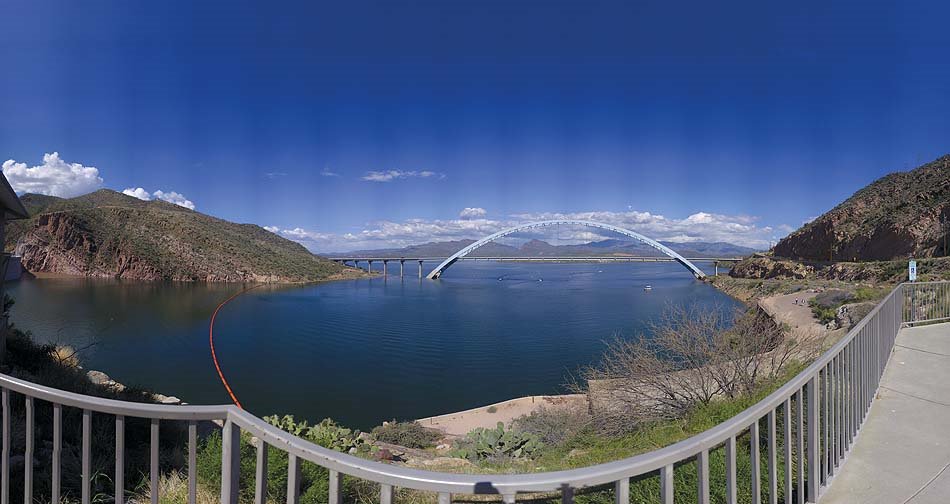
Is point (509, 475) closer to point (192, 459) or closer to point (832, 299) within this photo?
point (192, 459)

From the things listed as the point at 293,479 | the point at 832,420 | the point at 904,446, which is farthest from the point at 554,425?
the point at 293,479

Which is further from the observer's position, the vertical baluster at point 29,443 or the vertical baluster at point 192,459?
the vertical baluster at point 29,443

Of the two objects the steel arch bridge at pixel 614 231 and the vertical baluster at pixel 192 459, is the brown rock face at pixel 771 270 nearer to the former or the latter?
the steel arch bridge at pixel 614 231

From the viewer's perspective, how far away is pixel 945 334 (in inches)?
256

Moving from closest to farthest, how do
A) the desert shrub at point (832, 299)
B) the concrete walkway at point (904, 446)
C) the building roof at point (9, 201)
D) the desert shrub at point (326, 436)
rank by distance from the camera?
1. the concrete walkway at point (904, 446)
2. the building roof at point (9, 201)
3. the desert shrub at point (326, 436)
4. the desert shrub at point (832, 299)

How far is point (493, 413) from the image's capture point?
1617 centimetres

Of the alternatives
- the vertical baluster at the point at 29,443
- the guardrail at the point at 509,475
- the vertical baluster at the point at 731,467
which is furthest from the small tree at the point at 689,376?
the vertical baluster at the point at 29,443

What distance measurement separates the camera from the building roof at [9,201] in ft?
17.1

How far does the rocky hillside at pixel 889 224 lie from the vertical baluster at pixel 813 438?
42.0m

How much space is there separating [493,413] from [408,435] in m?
4.53

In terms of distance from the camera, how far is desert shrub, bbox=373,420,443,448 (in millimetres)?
11961

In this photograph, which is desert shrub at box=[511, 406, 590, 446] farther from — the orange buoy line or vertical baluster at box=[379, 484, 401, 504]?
vertical baluster at box=[379, 484, 401, 504]

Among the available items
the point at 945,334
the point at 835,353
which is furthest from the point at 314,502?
the point at 945,334

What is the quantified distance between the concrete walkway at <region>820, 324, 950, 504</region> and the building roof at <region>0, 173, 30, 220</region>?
8.07 meters
